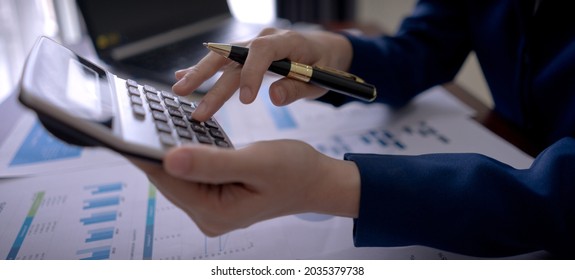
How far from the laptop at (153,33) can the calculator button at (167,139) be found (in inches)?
12.4

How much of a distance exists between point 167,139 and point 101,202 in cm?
19

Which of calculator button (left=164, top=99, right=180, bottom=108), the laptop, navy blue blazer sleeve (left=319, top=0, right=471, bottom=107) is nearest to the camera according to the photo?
calculator button (left=164, top=99, right=180, bottom=108)

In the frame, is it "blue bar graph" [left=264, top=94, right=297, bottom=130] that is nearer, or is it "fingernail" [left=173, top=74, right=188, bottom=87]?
"fingernail" [left=173, top=74, right=188, bottom=87]

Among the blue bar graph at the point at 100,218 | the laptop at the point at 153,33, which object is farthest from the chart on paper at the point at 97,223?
the laptop at the point at 153,33

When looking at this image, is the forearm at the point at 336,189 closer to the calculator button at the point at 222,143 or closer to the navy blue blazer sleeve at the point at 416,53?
the calculator button at the point at 222,143

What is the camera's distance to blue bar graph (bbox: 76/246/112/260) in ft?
1.15

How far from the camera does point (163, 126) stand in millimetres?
296

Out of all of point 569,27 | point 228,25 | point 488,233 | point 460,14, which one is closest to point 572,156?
point 488,233

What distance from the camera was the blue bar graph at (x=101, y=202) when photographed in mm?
414

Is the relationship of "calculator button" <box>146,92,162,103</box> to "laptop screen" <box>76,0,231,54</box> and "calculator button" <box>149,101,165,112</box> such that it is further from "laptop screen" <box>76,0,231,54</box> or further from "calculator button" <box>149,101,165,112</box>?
"laptop screen" <box>76,0,231,54</box>

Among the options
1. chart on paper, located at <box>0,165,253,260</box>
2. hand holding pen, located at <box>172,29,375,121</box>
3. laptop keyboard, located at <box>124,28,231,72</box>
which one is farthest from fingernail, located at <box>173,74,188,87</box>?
laptop keyboard, located at <box>124,28,231,72</box>

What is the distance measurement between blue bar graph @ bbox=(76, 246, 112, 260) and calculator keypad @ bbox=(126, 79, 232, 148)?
13 cm

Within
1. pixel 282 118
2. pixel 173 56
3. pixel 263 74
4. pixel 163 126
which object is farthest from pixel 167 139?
pixel 173 56
